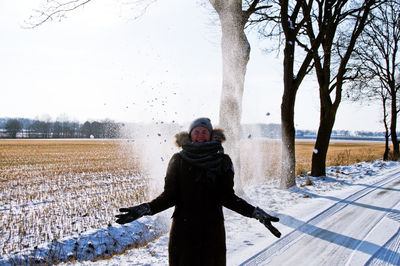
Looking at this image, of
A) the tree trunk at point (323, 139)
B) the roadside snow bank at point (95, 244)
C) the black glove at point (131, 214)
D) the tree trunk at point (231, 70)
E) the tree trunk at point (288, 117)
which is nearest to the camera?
Answer: the black glove at point (131, 214)

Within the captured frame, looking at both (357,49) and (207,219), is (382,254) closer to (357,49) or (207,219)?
(207,219)

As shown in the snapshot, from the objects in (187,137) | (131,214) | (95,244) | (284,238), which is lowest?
(95,244)

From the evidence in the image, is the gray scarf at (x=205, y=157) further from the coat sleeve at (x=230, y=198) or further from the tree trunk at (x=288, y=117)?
the tree trunk at (x=288, y=117)

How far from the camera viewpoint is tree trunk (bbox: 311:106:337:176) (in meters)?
12.7

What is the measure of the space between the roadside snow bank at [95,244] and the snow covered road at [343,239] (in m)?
2.57

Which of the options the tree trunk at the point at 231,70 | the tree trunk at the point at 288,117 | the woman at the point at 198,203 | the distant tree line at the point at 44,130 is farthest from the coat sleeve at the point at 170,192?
the distant tree line at the point at 44,130

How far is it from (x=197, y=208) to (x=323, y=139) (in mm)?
11675

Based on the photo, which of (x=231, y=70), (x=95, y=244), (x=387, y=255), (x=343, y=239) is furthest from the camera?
(x=231, y=70)

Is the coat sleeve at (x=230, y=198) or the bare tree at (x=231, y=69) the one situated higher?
the bare tree at (x=231, y=69)

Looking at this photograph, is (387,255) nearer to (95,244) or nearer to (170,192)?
(170,192)

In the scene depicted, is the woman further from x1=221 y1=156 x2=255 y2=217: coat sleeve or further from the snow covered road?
the snow covered road

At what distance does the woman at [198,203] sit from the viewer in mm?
2486

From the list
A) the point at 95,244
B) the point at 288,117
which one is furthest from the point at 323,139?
the point at 95,244

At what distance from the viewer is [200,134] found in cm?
267
